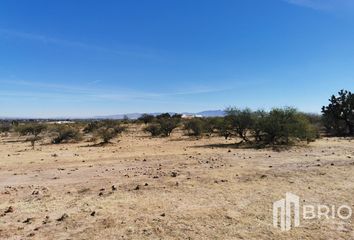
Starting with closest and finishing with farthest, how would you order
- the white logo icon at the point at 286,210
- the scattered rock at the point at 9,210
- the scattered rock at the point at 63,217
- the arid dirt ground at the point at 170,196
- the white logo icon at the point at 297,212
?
the arid dirt ground at the point at 170,196 → the white logo icon at the point at 286,210 → the white logo icon at the point at 297,212 → the scattered rock at the point at 63,217 → the scattered rock at the point at 9,210

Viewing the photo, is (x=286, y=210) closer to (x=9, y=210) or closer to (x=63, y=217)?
(x=63, y=217)

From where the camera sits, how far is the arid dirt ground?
9117 millimetres

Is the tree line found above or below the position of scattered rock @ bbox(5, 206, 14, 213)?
above

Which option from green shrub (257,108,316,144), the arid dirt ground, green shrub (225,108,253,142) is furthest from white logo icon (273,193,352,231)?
green shrub (225,108,253,142)

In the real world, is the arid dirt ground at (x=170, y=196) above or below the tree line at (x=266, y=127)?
below

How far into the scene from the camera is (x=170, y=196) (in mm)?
12375

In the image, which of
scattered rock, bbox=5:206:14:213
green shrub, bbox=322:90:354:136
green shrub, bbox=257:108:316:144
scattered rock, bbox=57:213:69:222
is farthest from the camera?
green shrub, bbox=322:90:354:136

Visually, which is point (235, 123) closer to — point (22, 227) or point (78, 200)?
point (78, 200)

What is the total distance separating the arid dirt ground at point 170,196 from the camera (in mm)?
9117

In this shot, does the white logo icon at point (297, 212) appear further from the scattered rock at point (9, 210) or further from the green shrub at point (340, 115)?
the green shrub at point (340, 115)

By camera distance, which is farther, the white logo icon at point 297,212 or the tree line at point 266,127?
the tree line at point 266,127

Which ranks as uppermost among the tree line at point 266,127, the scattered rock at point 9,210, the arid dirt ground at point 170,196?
the tree line at point 266,127

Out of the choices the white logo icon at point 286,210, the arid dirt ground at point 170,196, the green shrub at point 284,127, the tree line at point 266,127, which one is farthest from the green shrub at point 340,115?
the white logo icon at point 286,210

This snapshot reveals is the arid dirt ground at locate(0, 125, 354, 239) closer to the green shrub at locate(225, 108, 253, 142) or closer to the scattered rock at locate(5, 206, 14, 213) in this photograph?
the scattered rock at locate(5, 206, 14, 213)
